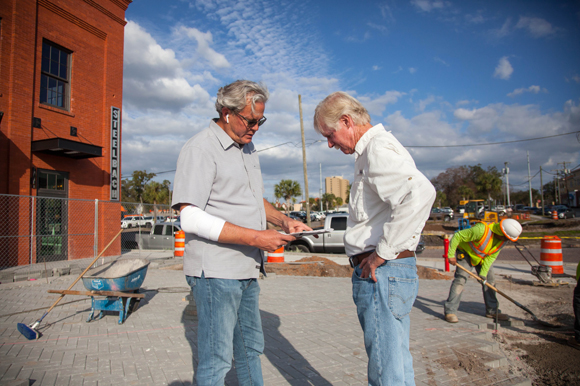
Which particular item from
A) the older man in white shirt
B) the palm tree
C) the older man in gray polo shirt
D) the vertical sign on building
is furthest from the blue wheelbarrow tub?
the palm tree

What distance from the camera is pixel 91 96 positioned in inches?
507

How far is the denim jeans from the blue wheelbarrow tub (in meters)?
5.00

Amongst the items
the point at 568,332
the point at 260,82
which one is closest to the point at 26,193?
the point at 260,82

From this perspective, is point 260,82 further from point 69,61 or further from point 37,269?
point 69,61

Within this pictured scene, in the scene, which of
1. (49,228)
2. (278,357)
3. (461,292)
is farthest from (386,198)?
(49,228)

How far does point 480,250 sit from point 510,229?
548mm

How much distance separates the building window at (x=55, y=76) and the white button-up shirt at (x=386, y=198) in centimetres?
1315

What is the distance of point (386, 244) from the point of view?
1.77 m

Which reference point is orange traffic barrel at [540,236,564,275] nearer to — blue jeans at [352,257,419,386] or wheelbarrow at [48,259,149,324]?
blue jeans at [352,257,419,386]

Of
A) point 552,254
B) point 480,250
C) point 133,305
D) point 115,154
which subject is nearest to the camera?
point 480,250

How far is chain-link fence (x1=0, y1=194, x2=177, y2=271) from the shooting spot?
32.4 feet

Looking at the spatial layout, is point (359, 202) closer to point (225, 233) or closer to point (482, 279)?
point (225, 233)

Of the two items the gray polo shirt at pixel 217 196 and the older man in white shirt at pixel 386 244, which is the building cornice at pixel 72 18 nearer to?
the gray polo shirt at pixel 217 196

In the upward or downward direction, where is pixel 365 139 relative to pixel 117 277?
upward
